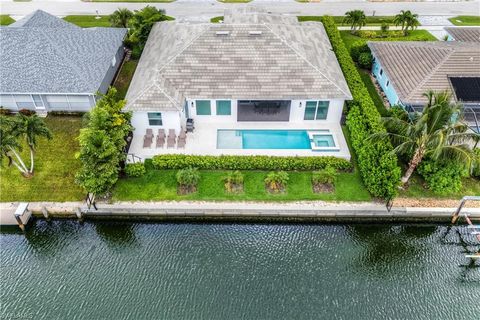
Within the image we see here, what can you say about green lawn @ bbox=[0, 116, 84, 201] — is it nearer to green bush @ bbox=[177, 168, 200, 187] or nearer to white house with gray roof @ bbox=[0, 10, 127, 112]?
white house with gray roof @ bbox=[0, 10, 127, 112]

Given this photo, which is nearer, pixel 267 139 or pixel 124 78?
pixel 267 139

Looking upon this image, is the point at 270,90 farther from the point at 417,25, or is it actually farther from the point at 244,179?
the point at 417,25

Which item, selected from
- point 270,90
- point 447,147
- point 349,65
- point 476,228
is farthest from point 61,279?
point 349,65

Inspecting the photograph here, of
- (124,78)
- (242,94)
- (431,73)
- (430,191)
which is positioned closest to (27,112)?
(124,78)

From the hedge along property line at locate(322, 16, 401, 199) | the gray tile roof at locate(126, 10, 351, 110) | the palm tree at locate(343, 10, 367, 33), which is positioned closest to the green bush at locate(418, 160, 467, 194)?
the hedge along property line at locate(322, 16, 401, 199)

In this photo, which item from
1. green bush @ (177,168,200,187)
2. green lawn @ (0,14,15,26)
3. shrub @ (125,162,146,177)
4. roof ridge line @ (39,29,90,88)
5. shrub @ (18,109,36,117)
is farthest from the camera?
green lawn @ (0,14,15,26)

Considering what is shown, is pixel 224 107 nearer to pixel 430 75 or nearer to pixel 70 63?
pixel 70 63

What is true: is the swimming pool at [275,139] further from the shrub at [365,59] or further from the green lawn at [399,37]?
the green lawn at [399,37]
